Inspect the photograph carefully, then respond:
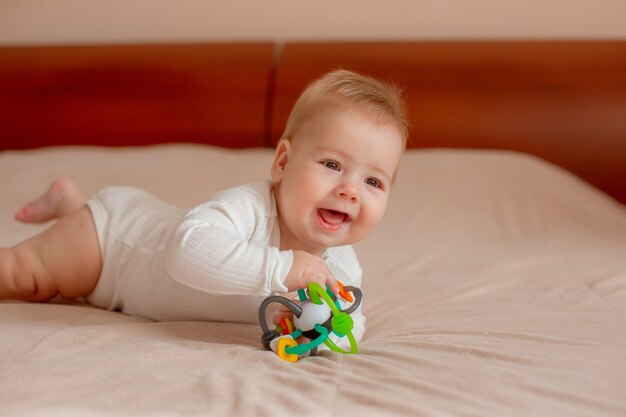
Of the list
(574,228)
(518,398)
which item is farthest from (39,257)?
(574,228)

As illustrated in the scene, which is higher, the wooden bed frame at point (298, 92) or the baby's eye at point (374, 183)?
the wooden bed frame at point (298, 92)

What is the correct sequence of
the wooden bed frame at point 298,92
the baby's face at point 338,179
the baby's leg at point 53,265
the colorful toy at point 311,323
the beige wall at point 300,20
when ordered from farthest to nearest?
the beige wall at point 300,20 → the wooden bed frame at point 298,92 → the baby's leg at point 53,265 → the baby's face at point 338,179 → the colorful toy at point 311,323

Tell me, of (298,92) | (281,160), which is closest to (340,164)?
(281,160)

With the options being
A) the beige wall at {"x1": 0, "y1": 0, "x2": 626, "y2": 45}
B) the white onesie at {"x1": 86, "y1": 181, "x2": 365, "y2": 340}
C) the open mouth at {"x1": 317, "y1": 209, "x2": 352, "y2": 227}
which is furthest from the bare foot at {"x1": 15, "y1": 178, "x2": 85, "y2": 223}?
the beige wall at {"x1": 0, "y1": 0, "x2": 626, "y2": 45}

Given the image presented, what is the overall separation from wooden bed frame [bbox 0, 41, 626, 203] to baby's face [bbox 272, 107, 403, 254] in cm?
134

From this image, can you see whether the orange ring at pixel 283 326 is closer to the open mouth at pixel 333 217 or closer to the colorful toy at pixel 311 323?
the colorful toy at pixel 311 323

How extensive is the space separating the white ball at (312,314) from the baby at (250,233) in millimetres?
31

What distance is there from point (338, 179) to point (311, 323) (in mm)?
226

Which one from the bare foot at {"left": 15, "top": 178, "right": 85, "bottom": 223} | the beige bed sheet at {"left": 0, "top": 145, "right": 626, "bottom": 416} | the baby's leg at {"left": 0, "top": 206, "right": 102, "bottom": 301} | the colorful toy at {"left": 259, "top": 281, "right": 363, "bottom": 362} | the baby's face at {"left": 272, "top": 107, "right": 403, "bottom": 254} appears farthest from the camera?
the bare foot at {"left": 15, "top": 178, "right": 85, "bottom": 223}

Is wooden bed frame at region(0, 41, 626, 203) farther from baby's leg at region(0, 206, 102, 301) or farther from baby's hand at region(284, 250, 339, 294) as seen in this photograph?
baby's hand at region(284, 250, 339, 294)

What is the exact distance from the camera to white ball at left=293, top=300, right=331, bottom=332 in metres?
1.00

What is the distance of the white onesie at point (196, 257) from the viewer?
100 cm

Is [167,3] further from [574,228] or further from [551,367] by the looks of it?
[551,367]

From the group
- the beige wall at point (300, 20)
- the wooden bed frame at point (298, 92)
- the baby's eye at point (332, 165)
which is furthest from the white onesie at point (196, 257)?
the beige wall at point (300, 20)
